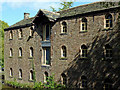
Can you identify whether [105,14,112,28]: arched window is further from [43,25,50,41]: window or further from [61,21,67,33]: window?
[43,25,50,41]: window

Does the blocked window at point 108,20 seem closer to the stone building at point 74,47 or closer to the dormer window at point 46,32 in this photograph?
the stone building at point 74,47

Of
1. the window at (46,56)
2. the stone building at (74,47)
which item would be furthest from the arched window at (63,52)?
the window at (46,56)

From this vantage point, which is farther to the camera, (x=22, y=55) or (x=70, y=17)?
(x=22, y=55)

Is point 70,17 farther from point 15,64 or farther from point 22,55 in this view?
point 15,64

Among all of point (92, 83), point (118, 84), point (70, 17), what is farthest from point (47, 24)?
point (118, 84)

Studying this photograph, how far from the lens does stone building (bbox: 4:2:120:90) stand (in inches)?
613

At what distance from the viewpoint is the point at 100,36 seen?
16.2m

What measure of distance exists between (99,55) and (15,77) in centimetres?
1637

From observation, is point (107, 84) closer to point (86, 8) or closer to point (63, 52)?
point (63, 52)

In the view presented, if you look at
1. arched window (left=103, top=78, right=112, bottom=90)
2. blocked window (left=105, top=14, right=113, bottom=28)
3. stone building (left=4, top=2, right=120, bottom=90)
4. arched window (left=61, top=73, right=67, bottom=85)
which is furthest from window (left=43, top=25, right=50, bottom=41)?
arched window (left=103, top=78, right=112, bottom=90)

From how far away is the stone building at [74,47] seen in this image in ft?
51.1

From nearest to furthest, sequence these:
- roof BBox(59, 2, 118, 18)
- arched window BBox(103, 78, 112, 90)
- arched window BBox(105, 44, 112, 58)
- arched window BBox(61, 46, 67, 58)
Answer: arched window BBox(103, 78, 112, 90), arched window BBox(105, 44, 112, 58), roof BBox(59, 2, 118, 18), arched window BBox(61, 46, 67, 58)

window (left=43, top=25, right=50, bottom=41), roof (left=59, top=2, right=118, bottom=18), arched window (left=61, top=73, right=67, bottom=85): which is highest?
roof (left=59, top=2, right=118, bottom=18)

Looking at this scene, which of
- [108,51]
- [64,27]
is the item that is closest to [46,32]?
[64,27]
